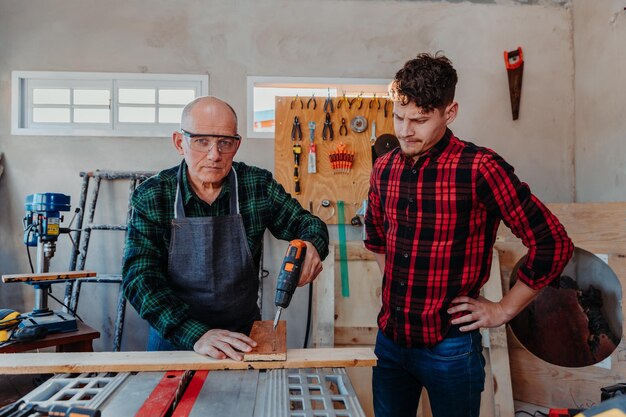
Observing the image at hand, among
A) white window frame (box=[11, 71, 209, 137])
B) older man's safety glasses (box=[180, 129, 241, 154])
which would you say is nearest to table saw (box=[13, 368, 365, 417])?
older man's safety glasses (box=[180, 129, 241, 154])

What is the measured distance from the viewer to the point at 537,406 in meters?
2.39

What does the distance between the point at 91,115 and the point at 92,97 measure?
135 mm

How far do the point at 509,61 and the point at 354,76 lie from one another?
1221 millimetres

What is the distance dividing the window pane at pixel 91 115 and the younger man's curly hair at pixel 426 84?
255 cm

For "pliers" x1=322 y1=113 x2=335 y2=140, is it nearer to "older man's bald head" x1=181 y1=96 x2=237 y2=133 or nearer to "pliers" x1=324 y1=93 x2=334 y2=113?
"pliers" x1=324 y1=93 x2=334 y2=113

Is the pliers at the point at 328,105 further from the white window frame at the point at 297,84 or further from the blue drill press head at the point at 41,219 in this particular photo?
the blue drill press head at the point at 41,219

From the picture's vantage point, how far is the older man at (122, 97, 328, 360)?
1286 millimetres

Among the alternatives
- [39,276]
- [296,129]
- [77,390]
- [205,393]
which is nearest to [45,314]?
[39,276]

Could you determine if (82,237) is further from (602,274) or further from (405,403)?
(602,274)

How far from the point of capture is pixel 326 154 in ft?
9.39

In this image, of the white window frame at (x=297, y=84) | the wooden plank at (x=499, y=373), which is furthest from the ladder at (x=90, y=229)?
the wooden plank at (x=499, y=373)

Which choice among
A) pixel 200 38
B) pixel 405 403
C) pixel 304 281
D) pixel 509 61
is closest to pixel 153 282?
pixel 304 281

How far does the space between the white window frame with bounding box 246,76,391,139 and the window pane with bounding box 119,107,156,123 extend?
756 millimetres

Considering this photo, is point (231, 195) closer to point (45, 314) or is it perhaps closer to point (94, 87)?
point (45, 314)
